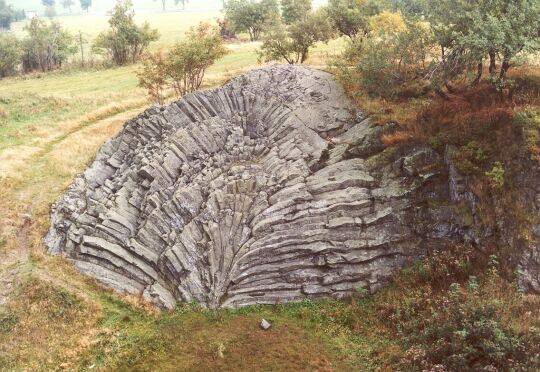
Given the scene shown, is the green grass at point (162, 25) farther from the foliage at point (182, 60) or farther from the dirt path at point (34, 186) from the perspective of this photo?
the dirt path at point (34, 186)

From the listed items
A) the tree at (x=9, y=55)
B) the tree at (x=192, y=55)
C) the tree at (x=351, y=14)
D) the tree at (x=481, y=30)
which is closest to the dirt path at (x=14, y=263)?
the tree at (x=192, y=55)

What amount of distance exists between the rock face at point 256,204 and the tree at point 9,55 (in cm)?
5873

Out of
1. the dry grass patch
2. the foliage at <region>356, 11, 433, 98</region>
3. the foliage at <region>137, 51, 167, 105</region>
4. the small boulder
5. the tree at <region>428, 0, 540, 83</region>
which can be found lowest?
the dry grass patch

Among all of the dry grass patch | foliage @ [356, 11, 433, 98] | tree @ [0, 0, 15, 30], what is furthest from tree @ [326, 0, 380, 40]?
tree @ [0, 0, 15, 30]

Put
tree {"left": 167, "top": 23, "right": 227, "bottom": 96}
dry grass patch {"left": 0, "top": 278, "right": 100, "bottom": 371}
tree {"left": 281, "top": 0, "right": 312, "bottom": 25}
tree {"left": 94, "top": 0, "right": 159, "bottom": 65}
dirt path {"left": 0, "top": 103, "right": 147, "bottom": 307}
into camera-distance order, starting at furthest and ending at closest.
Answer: tree {"left": 94, "top": 0, "right": 159, "bottom": 65} < tree {"left": 281, "top": 0, "right": 312, "bottom": 25} < tree {"left": 167, "top": 23, "right": 227, "bottom": 96} < dirt path {"left": 0, "top": 103, "right": 147, "bottom": 307} < dry grass patch {"left": 0, "top": 278, "right": 100, "bottom": 371}

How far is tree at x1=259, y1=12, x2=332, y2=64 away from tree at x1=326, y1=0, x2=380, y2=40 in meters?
5.54

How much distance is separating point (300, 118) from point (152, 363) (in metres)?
17.2

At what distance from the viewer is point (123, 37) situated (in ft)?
254

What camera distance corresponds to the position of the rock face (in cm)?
2395

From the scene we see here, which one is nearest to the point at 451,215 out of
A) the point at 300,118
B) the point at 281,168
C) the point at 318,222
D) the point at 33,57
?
the point at 318,222

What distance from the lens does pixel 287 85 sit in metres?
33.3

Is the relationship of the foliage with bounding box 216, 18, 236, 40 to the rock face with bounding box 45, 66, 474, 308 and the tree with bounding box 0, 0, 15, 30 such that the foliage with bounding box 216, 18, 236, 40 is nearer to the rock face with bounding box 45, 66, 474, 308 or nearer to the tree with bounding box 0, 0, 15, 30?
the rock face with bounding box 45, 66, 474, 308

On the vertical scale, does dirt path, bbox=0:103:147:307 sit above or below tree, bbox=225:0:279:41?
below

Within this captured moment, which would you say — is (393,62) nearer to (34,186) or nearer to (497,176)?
(497,176)
